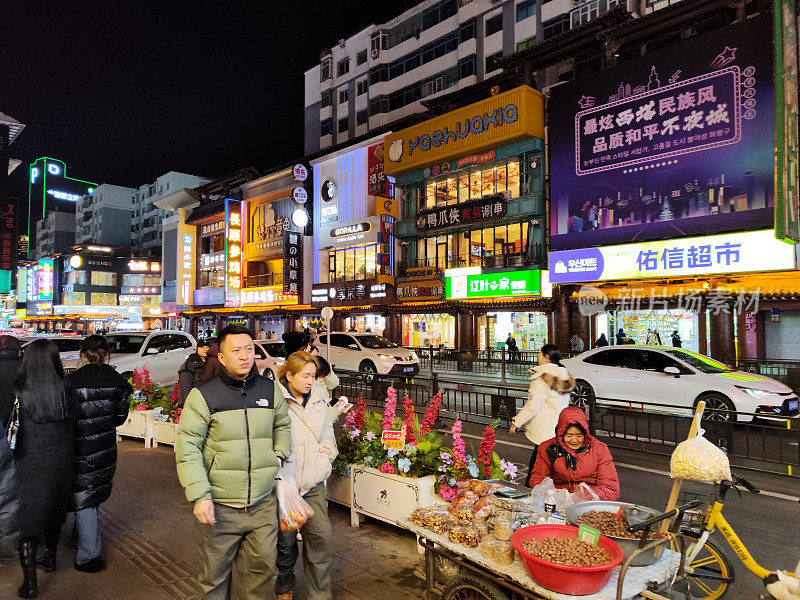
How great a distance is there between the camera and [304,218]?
39.1m

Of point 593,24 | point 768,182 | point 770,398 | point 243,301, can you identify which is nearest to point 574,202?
point 768,182

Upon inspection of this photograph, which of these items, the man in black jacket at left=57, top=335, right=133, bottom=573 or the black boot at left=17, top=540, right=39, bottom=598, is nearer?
the black boot at left=17, top=540, right=39, bottom=598

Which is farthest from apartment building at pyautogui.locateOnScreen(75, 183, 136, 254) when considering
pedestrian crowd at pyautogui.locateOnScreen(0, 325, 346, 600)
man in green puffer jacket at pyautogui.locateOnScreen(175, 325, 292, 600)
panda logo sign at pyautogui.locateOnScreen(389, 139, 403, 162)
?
man in green puffer jacket at pyautogui.locateOnScreen(175, 325, 292, 600)

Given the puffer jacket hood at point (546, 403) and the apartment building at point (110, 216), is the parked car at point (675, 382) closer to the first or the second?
the puffer jacket hood at point (546, 403)

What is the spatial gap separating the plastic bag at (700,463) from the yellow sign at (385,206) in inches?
1215

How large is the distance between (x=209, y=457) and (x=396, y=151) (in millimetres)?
31278

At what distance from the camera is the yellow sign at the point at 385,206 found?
3303cm

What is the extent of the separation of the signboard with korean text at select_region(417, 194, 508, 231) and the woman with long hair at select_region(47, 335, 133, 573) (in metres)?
24.7

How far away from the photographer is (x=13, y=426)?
4188 millimetres

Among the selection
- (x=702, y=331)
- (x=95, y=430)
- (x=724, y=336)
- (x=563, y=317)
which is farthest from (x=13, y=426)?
(x=702, y=331)

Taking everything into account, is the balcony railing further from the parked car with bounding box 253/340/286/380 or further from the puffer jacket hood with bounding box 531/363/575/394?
the puffer jacket hood with bounding box 531/363/575/394

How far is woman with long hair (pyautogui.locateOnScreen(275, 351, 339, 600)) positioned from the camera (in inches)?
159

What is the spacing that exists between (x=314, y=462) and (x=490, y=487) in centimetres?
151

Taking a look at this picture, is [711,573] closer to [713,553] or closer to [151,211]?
[713,553]
